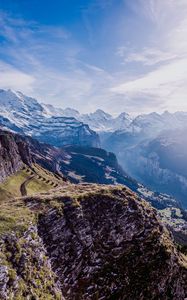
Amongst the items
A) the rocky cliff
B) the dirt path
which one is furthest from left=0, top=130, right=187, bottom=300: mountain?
the dirt path

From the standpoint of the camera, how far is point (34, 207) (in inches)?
2104

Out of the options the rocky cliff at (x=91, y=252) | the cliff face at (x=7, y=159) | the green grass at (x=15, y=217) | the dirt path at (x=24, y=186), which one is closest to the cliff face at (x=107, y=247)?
the rocky cliff at (x=91, y=252)

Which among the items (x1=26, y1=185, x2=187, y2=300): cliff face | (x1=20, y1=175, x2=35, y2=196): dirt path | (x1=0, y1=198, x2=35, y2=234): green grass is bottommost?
(x1=20, y1=175, x2=35, y2=196): dirt path

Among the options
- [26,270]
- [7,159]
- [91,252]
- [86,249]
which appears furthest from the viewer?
[7,159]

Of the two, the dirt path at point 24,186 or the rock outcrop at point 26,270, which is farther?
the dirt path at point 24,186

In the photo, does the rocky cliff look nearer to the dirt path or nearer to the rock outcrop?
the rock outcrop


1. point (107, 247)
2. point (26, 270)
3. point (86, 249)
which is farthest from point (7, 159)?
point (26, 270)

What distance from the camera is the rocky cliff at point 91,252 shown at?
41.2 metres

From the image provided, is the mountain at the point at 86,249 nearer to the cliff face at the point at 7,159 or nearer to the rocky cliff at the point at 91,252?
the rocky cliff at the point at 91,252

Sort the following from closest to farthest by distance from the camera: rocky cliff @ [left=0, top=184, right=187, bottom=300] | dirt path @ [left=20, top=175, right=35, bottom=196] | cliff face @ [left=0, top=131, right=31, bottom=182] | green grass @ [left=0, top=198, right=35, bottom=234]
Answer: rocky cliff @ [left=0, top=184, right=187, bottom=300] → green grass @ [left=0, top=198, right=35, bottom=234] → dirt path @ [left=20, top=175, right=35, bottom=196] → cliff face @ [left=0, top=131, right=31, bottom=182]

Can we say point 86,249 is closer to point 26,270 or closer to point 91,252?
Answer: point 91,252

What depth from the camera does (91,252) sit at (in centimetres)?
5228

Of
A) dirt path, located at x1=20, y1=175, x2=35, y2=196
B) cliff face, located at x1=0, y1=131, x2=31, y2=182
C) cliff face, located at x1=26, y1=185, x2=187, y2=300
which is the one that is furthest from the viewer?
cliff face, located at x1=0, y1=131, x2=31, y2=182

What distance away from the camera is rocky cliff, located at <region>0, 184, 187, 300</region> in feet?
135
